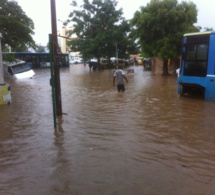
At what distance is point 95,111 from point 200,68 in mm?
4231

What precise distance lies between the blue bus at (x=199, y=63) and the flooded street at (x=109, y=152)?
1.27 meters

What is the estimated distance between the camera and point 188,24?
25047 millimetres

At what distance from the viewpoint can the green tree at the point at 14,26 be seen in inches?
550

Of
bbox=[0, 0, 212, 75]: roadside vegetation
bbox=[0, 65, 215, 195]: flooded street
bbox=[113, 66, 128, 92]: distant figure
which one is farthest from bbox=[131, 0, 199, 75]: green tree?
bbox=[0, 65, 215, 195]: flooded street

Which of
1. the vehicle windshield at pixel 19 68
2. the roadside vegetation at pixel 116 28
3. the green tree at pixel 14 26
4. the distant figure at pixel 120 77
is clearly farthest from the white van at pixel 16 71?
the distant figure at pixel 120 77

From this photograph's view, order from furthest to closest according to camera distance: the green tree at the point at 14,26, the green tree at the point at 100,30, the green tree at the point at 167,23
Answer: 1. the green tree at the point at 100,30
2. the green tree at the point at 167,23
3. the green tree at the point at 14,26

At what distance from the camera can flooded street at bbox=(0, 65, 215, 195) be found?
13.4ft

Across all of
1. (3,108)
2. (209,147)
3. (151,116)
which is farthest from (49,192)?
Answer: (3,108)

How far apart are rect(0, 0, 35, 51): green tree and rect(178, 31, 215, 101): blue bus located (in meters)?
7.86

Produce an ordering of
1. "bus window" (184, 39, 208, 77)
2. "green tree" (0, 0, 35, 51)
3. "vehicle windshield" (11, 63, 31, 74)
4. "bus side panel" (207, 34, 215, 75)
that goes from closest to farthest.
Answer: "bus side panel" (207, 34, 215, 75), "bus window" (184, 39, 208, 77), "green tree" (0, 0, 35, 51), "vehicle windshield" (11, 63, 31, 74)

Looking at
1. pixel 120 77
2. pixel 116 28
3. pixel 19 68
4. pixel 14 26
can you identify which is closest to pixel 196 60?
pixel 120 77

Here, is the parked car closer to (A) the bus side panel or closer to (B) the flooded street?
(A) the bus side panel

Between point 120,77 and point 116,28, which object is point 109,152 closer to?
point 120,77

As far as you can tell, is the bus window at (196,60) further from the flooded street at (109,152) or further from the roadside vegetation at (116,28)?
the roadside vegetation at (116,28)
